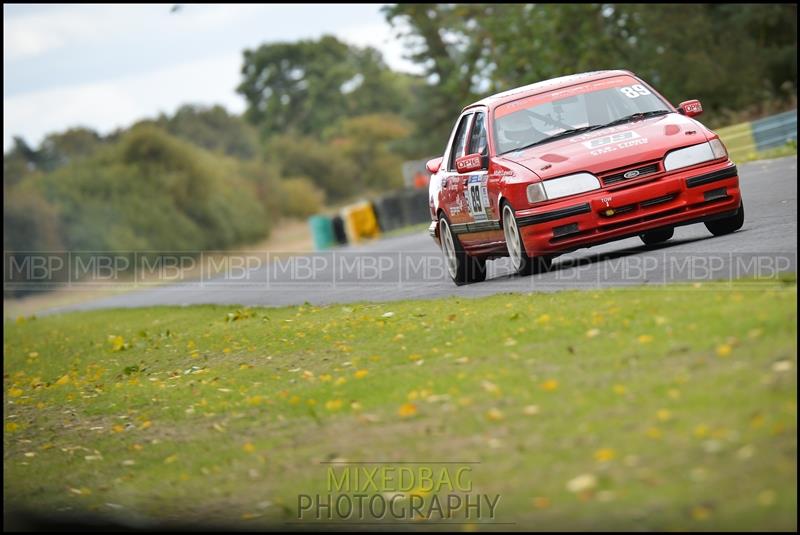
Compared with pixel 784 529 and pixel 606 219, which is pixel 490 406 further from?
pixel 606 219

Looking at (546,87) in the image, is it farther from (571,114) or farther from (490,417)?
(490,417)

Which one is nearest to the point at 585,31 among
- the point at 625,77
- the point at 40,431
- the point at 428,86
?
the point at 428,86

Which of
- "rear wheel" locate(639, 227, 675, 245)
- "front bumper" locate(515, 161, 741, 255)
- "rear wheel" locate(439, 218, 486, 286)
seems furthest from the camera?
"rear wheel" locate(439, 218, 486, 286)

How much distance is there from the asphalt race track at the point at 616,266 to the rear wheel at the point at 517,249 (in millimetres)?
134

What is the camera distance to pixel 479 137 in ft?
44.4

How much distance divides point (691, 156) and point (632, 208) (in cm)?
67

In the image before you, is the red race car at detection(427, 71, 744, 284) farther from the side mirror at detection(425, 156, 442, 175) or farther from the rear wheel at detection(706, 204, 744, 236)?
the side mirror at detection(425, 156, 442, 175)

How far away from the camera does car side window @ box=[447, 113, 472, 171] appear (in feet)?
45.8

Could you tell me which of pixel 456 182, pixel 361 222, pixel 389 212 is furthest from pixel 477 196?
pixel 361 222

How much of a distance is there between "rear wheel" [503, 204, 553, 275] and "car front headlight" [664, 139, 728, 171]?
140 cm

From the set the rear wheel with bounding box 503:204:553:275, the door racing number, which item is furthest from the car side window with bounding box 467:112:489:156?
the rear wheel with bounding box 503:204:553:275

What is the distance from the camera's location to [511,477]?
222 inches

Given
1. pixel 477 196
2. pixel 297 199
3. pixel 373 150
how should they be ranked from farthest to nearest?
pixel 373 150 → pixel 297 199 → pixel 477 196

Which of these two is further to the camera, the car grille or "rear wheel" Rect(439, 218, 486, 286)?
"rear wheel" Rect(439, 218, 486, 286)
